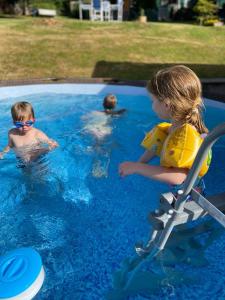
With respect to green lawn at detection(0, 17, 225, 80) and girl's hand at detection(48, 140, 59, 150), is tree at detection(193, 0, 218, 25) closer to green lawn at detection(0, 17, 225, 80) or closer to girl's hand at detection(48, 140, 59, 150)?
green lawn at detection(0, 17, 225, 80)

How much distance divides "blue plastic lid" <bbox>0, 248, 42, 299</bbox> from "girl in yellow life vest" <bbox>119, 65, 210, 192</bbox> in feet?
3.35

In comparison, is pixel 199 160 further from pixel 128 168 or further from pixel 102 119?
pixel 102 119

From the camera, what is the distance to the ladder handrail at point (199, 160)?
185 cm

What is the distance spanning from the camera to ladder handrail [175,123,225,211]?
1.85 m

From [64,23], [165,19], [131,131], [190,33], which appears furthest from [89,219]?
[165,19]

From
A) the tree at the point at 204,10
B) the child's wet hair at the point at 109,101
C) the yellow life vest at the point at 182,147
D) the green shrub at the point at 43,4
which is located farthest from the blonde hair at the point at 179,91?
the green shrub at the point at 43,4

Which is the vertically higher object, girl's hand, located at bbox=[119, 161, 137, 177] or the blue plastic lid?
girl's hand, located at bbox=[119, 161, 137, 177]

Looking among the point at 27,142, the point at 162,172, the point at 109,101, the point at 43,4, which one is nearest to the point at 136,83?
the point at 109,101

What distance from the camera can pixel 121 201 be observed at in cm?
435

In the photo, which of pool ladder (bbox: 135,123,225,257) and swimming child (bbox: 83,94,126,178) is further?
swimming child (bbox: 83,94,126,178)

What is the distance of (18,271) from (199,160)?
63.3 inches

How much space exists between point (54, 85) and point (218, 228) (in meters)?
6.08

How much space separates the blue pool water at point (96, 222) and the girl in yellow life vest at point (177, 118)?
3.22 feet

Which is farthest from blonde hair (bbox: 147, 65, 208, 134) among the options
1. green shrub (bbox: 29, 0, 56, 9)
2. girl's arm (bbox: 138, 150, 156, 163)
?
green shrub (bbox: 29, 0, 56, 9)
